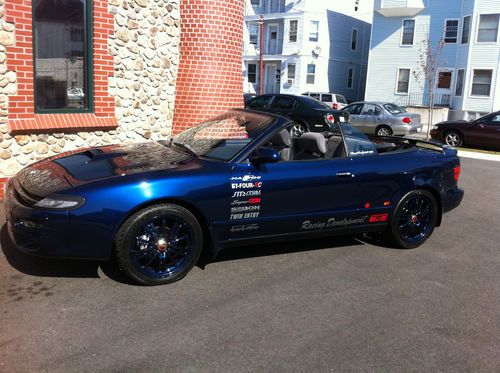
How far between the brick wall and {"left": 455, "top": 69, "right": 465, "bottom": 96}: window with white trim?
913 inches

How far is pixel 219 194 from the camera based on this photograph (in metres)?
4.57

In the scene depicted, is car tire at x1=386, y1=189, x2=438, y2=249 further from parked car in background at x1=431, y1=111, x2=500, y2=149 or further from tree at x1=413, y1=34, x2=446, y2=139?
tree at x1=413, y1=34, x2=446, y2=139

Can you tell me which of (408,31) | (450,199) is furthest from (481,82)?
(450,199)

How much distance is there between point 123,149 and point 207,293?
1.91 m

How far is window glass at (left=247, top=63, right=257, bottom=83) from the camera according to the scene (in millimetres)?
41469

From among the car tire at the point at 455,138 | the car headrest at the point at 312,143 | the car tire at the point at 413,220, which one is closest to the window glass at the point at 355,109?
the car tire at the point at 455,138

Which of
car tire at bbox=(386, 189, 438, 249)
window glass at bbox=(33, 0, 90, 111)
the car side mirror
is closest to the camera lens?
the car side mirror

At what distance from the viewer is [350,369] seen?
3.32 metres

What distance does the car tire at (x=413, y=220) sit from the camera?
5695mm

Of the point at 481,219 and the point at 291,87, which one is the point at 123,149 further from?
the point at 291,87

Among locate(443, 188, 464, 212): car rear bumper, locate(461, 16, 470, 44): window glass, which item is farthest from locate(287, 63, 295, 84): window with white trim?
locate(443, 188, 464, 212): car rear bumper

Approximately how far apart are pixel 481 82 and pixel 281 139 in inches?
1071

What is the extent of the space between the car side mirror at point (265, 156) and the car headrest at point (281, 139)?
13.1 inches

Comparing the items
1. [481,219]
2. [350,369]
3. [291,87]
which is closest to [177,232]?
[350,369]
